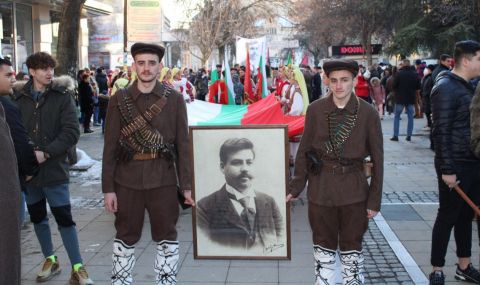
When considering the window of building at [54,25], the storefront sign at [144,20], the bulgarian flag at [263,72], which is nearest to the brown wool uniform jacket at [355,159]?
the bulgarian flag at [263,72]

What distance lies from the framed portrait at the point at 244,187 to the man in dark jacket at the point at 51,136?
121 centimetres

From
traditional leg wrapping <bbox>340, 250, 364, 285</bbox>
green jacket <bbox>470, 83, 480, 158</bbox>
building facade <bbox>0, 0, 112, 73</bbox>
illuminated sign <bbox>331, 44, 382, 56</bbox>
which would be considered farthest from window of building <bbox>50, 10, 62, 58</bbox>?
illuminated sign <bbox>331, 44, 382, 56</bbox>

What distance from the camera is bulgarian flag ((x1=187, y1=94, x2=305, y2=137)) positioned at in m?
8.25

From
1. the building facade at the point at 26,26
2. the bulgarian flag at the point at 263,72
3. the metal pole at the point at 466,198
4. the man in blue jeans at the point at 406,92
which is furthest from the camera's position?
the building facade at the point at 26,26

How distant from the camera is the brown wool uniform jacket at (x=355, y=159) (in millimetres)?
4012

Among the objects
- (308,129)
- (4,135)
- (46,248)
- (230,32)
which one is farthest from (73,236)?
(230,32)

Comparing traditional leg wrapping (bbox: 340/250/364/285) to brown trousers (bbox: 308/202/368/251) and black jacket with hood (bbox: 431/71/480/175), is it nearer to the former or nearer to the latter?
brown trousers (bbox: 308/202/368/251)

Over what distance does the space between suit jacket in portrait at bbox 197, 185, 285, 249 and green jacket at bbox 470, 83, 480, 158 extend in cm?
152

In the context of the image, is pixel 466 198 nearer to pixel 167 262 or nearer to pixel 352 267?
pixel 352 267

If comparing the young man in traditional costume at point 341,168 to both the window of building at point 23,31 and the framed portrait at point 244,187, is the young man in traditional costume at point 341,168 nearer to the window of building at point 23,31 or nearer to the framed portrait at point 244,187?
the framed portrait at point 244,187

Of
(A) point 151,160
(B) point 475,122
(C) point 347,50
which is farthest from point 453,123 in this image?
(C) point 347,50

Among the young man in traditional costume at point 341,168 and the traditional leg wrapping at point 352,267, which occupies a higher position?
the young man in traditional costume at point 341,168

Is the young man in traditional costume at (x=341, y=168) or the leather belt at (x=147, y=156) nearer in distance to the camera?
the young man in traditional costume at (x=341, y=168)

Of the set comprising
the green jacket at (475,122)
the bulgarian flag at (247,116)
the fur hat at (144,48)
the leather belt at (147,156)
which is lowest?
the bulgarian flag at (247,116)
